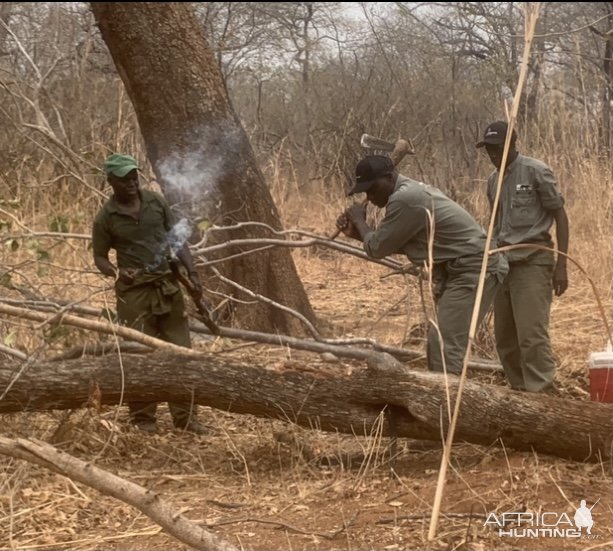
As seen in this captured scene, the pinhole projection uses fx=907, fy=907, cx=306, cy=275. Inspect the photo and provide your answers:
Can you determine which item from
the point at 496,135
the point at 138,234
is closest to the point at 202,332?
the point at 138,234

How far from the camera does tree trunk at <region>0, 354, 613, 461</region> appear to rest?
3.64 metres

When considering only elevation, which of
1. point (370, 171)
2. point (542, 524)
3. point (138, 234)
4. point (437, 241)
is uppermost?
point (370, 171)

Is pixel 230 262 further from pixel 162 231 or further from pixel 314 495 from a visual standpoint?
pixel 314 495

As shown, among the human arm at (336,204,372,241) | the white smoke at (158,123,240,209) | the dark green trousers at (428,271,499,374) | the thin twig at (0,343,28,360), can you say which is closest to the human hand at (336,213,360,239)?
the human arm at (336,204,372,241)

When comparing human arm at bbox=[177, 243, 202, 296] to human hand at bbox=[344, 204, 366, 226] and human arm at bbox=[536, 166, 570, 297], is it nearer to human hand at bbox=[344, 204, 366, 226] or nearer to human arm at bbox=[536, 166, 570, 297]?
human hand at bbox=[344, 204, 366, 226]

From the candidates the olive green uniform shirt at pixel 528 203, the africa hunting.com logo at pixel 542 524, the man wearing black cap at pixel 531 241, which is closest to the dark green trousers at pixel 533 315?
the man wearing black cap at pixel 531 241

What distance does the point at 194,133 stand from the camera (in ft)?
18.1

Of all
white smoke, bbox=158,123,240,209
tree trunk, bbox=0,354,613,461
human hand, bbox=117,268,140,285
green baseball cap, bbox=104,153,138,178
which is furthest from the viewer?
white smoke, bbox=158,123,240,209

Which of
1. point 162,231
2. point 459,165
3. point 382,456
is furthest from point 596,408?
point 459,165

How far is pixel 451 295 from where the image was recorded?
14.3 ft

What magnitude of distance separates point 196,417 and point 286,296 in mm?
1479

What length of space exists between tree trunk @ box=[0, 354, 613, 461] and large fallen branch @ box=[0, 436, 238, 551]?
4.00 ft

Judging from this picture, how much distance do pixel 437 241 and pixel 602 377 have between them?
38.8 inches

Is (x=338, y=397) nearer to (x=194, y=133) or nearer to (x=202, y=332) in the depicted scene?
(x=202, y=332)
